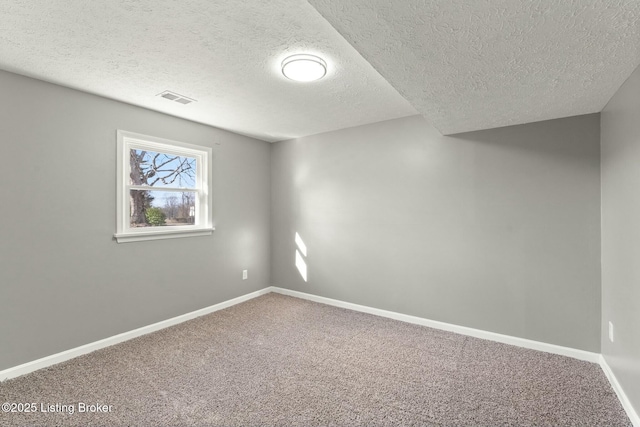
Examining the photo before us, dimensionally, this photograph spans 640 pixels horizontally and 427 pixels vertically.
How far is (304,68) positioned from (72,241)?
2.41m

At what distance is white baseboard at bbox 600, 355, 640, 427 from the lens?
68.7 inches

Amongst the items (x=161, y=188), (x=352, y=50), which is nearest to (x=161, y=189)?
(x=161, y=188)

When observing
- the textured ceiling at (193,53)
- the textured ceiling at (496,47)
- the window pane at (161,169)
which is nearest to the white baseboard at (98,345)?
the window pane at (161,169)

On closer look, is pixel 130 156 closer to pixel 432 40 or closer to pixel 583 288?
pixel 432 40

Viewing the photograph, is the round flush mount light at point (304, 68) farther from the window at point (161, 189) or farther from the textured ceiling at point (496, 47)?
the window at point (161, 189)

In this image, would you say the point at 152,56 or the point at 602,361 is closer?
the point at 152,56

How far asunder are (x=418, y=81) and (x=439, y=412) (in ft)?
6.73

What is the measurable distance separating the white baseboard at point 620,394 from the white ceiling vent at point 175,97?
3911 millimetres

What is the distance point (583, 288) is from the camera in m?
2.54

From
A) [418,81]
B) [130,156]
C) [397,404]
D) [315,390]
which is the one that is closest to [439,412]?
[397,404]

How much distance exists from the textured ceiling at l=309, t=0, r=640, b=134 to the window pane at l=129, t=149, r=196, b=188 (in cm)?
263

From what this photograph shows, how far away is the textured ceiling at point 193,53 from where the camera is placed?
1.60 meters

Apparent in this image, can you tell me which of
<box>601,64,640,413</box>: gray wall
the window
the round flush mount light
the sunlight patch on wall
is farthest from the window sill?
<box>601,64,640,413</box>: gray wall

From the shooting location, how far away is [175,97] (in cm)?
278
